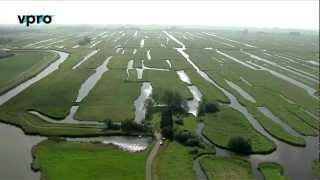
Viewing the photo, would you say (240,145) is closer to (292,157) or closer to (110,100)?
(292,157)

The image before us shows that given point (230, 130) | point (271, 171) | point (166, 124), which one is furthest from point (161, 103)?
point (271, 171)

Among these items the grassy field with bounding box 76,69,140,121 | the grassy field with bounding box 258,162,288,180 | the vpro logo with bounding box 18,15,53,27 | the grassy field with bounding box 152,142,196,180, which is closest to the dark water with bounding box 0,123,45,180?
the grassy field with bounding box 76,69,140,121

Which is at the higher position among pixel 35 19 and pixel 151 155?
pixel 35 19

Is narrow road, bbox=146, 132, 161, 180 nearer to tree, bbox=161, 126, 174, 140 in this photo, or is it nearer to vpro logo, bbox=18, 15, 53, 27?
tree, bbox=161, 126, 174, 140

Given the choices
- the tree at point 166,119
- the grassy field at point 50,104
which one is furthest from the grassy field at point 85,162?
the tree at point 166,119

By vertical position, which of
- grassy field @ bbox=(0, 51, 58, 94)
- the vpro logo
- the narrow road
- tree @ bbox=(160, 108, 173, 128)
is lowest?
grassy field @ bbox=(0, 51, 58, 94)

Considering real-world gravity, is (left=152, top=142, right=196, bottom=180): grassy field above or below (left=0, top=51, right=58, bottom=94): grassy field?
above

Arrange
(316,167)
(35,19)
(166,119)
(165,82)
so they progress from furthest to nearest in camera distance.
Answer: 1. (165,82)
2. (166,119)
3. (35,19)
4. (316,167)
